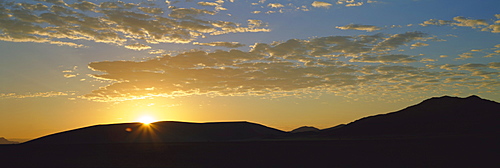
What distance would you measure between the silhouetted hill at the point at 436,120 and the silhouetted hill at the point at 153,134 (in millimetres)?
44439

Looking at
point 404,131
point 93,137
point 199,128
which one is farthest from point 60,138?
point 404,131

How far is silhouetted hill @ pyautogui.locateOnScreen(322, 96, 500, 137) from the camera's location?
100m

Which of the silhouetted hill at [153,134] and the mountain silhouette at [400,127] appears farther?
the silhouetted hill at [153,134]

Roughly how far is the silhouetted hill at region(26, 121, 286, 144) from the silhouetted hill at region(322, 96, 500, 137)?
1750 inches

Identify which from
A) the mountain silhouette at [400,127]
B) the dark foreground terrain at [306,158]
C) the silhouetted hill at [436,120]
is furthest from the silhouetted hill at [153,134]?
the dark foreground terrain at [306,158]

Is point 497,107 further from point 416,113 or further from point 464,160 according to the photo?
point 464,160

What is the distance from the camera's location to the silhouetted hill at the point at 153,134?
139 metres

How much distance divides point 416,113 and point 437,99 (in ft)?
57.4

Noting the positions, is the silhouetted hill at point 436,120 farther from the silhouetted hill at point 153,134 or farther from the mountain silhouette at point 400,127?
the silhouetted hill at point 153,134

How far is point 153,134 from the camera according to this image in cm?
16900

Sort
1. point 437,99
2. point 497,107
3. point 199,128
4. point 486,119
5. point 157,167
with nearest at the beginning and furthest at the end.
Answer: point 157,167
point 486,119
point 497,107
point 437,99
point 199,128

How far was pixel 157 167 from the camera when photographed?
1373 inches

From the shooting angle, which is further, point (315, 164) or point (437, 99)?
point (437, 99)

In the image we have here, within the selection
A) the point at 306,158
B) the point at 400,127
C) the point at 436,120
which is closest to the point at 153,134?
the point at 400,127
